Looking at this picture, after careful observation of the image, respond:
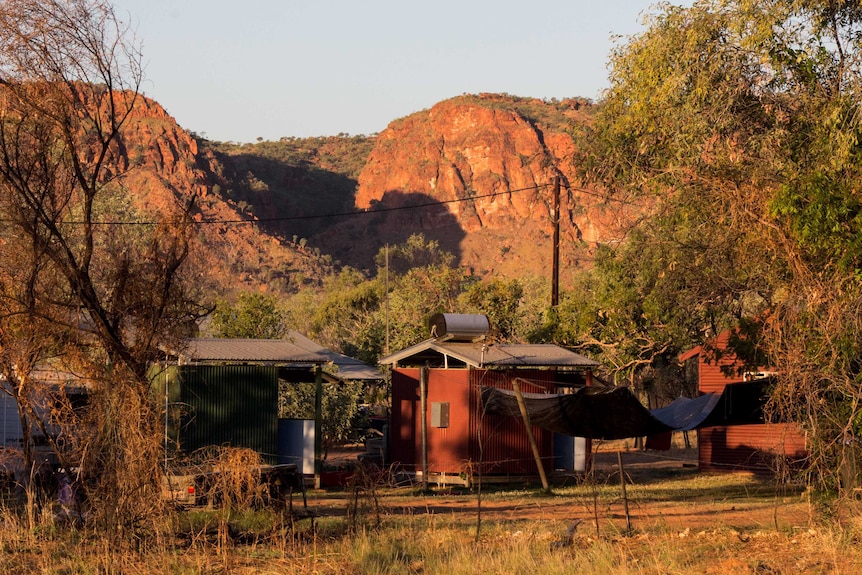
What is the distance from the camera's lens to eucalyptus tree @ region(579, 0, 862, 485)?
16141 millimetres

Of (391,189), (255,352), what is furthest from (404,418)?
(391,189)

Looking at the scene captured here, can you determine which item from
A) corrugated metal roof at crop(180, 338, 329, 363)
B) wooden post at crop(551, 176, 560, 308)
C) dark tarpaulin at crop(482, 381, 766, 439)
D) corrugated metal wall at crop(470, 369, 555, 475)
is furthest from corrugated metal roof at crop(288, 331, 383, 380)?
dark tarpaulin at crop(482, 381, 766, 439)

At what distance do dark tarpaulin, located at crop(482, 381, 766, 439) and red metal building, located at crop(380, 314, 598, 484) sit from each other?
3.63 metres

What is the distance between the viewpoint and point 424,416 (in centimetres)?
2622

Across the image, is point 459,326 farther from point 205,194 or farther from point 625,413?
point 205,194

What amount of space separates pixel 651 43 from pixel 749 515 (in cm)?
969

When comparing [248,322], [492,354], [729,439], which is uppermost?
[248,322]

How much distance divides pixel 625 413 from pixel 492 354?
6088 millimetres

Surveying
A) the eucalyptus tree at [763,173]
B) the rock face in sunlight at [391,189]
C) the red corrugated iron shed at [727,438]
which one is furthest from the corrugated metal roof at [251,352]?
the rock face in sunlight at [391,189]

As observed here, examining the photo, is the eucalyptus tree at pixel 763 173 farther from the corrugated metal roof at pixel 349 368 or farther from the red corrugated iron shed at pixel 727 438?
the corrugated metal roof at pixel 349 368

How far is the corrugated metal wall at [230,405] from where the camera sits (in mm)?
23281

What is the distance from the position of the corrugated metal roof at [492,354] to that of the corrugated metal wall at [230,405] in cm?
459

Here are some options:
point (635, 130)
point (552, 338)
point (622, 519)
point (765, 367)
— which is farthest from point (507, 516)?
point (552, 338)

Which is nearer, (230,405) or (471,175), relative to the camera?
(230,405)
